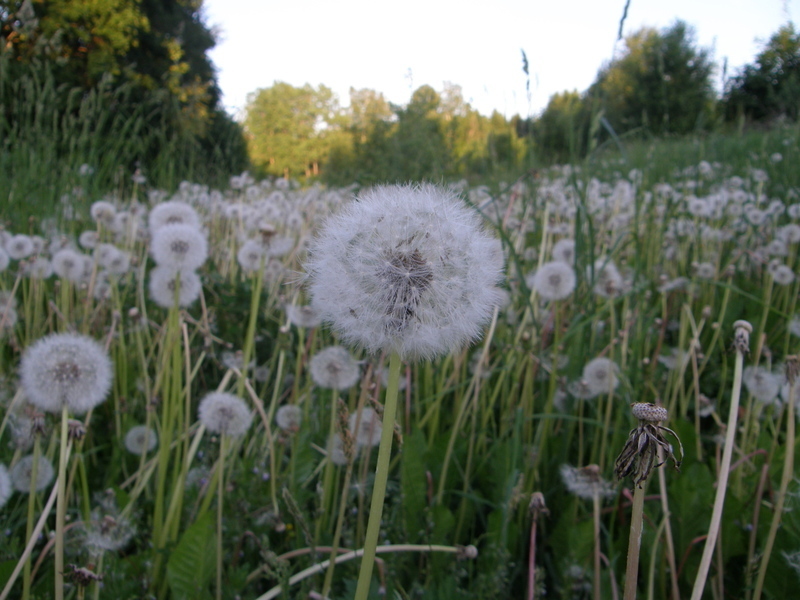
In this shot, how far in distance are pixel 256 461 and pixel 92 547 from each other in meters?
0.53

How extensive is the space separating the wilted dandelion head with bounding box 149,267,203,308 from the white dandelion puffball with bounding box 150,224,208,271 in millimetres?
124

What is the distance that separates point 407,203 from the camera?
805 millimetres

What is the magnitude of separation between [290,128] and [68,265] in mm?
33976

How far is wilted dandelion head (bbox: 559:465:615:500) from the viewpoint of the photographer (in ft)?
3.74

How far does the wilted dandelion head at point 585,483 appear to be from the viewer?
1140mm

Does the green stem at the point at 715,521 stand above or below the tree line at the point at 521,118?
below

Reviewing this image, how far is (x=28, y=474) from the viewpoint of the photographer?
1.37 metres

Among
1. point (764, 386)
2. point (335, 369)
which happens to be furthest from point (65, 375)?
point (764, 386)

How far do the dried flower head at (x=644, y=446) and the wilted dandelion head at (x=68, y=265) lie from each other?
2.07 meters

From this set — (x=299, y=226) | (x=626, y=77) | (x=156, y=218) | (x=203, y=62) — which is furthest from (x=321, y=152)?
(x=156, y=218)

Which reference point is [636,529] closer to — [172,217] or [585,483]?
[585,483]

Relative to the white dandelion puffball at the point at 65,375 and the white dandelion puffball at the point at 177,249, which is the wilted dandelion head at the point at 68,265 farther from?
the white dandelion puffball at the point at 65,375

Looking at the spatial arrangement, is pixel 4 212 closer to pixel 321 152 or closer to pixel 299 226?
pixel 299 226

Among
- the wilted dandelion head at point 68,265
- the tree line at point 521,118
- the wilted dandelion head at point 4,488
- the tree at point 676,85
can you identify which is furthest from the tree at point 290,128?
the wilted dandelion head at point 4,488
